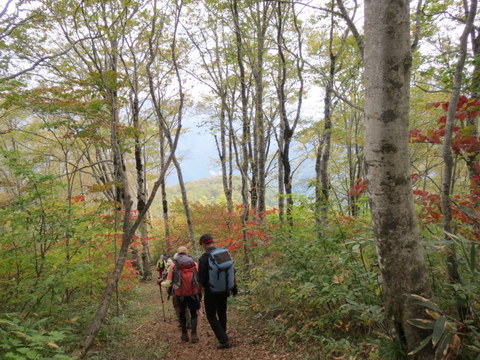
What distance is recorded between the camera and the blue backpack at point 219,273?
4289 millimetres

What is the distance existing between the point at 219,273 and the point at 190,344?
1.62 metres

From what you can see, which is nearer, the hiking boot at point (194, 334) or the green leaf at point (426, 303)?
the green leaf at point (426, 303)

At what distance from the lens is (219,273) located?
429 centimetres

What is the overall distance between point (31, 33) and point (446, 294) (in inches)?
428

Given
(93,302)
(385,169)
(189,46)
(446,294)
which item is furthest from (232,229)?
(385,169)

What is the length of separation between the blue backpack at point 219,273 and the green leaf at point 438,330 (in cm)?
290

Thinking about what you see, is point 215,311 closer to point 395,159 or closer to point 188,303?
point 188,303

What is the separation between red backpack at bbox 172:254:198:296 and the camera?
191 inches

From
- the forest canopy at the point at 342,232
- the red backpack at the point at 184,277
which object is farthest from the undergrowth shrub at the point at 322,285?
the red backpack at the point at 184,277

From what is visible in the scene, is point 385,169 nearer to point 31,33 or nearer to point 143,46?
point 31,33

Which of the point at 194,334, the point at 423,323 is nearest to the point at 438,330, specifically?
the point at 423,323

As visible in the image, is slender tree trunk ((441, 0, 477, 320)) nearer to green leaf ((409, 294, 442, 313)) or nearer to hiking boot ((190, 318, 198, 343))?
green leaf ((409, 294, 442, 313))

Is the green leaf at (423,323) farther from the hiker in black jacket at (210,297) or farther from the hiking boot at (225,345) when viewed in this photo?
the hiking boot at (225,345)

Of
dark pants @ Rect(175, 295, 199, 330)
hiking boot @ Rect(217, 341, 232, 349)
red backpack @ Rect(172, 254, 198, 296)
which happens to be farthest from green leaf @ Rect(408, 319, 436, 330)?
dark pants @ Rect(175, 295, 199, 330)
